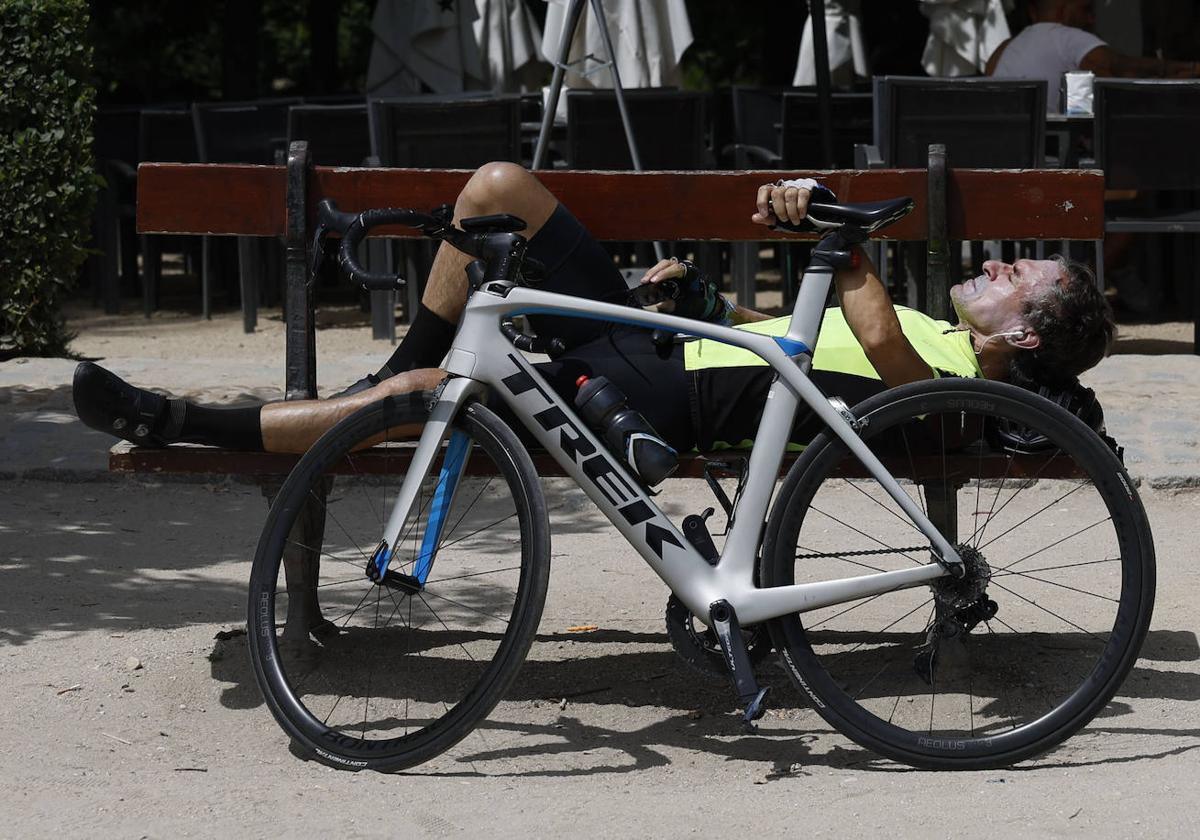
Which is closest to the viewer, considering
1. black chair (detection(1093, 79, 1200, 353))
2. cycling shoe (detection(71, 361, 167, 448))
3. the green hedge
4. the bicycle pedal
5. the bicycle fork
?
the bicycle pedal

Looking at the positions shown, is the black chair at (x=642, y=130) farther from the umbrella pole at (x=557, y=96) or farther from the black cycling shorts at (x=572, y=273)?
the black cycling shorts at (x=572, y=273)

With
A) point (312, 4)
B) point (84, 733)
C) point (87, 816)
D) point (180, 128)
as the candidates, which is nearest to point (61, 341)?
point (180, 128)

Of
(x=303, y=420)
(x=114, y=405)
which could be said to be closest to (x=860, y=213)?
(x=303, y=420)

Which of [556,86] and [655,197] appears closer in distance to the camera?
[655,197]

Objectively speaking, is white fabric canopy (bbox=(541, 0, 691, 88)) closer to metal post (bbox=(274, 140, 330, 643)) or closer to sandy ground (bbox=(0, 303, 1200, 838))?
sandy ground (bbox=(0, 303, 1200, 838))

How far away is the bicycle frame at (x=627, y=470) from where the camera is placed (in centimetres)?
345

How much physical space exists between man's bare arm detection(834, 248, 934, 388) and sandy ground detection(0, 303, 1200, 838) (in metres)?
0.83

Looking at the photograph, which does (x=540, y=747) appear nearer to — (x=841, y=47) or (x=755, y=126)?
(x=755, y=126)

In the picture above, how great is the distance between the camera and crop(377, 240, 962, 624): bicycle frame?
345 centimetres

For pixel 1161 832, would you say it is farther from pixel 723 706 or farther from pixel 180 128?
pixel 180 128

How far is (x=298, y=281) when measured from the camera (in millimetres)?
4043

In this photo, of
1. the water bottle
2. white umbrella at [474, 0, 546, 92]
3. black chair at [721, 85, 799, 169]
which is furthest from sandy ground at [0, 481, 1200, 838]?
white umbrella at [474, 0, 546, 92]

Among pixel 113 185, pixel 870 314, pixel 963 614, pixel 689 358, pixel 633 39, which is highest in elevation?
pixel 633 39

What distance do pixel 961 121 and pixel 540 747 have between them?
4889 mm
